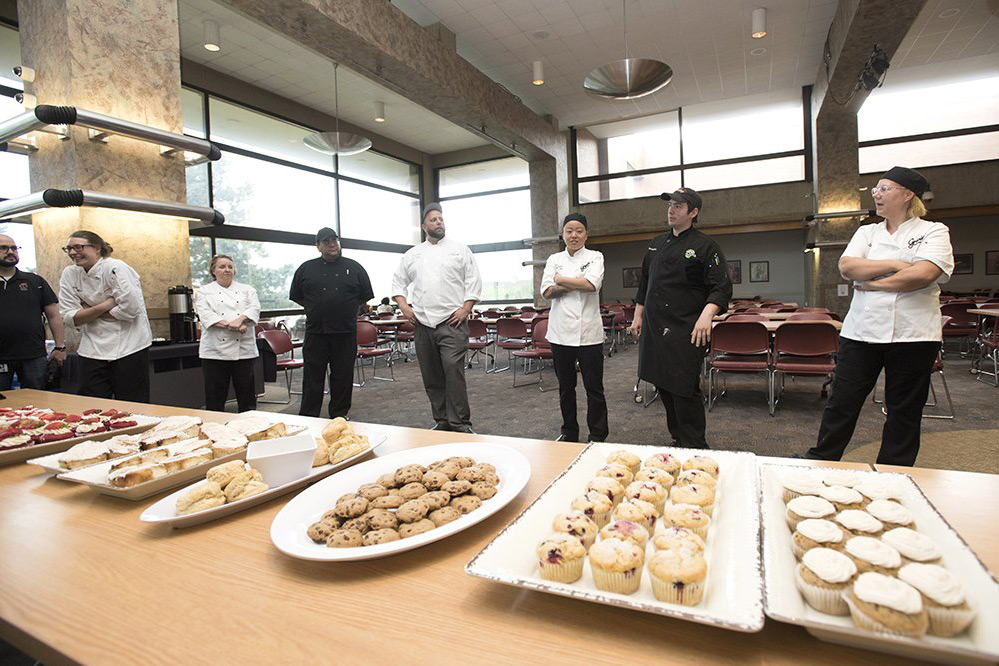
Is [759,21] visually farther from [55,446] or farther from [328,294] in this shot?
[55,446]

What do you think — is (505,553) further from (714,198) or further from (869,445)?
(714,198)

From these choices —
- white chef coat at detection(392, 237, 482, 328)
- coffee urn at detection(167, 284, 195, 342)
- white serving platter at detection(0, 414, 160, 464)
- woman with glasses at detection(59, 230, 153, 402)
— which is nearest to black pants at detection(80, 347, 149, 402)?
woman with glasses at detection(59, 230, 153, 402)

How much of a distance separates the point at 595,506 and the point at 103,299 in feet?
10.2

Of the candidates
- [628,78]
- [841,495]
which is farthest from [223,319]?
[628,78]

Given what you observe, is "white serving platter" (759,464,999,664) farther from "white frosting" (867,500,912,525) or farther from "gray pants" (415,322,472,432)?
"gray pants" (415,322,472,432)

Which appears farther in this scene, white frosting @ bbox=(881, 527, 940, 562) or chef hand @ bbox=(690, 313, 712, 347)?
chef hand @ bbox=(690, 313, 712, 347)

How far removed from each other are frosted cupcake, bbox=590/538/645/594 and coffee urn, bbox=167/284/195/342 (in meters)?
4.11

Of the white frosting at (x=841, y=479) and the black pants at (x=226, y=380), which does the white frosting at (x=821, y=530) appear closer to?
the white frosting at (x=841, y=479)

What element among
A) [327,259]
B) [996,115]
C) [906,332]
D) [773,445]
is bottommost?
[773,445]

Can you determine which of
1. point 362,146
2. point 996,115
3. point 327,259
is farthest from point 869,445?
point 996,115

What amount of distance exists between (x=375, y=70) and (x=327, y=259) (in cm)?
326

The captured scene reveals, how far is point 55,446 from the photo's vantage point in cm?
124

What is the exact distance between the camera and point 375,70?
6102 mm

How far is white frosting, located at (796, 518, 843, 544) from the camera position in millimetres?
586
